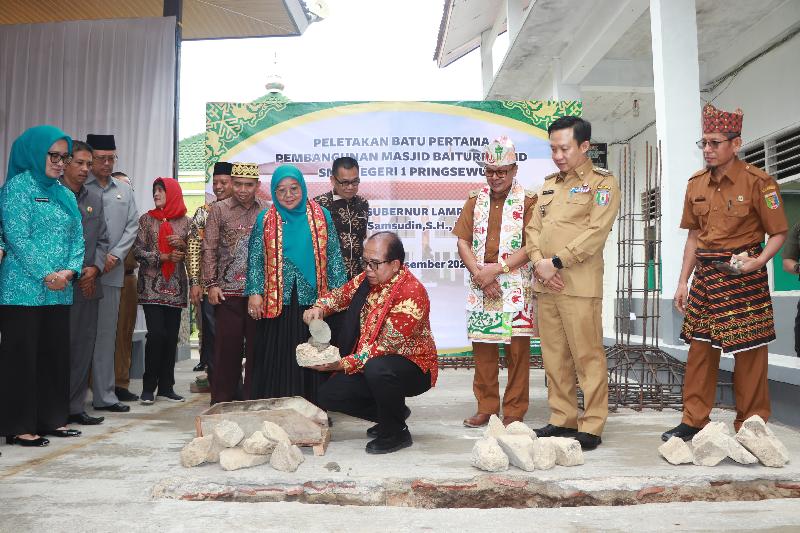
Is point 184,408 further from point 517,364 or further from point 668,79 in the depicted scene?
point 668,79

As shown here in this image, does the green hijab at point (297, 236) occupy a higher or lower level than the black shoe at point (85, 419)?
higher

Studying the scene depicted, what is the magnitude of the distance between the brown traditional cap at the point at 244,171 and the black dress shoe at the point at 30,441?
73.2 inches

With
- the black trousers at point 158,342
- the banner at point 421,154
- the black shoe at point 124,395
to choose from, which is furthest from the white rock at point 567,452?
the banner at point 421,154

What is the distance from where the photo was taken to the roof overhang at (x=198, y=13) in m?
9.16

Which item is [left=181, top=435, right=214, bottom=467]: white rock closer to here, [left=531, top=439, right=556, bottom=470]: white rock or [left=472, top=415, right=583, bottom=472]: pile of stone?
[left=472, top=415, right=583, bottom=472]: pile of stone

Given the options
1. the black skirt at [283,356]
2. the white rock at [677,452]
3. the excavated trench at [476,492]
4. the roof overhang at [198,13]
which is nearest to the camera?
the excavated trench at [476,492]

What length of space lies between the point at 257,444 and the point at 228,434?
0.15m

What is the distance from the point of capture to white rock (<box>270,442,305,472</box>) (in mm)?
2928

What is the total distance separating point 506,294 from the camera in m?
4.04

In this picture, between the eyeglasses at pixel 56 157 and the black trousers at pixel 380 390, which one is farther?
the eyeglasses at pixel 56 157

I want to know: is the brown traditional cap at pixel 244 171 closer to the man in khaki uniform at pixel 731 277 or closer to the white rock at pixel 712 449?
the man in khaki uniform at pixel 731 277

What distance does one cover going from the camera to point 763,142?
8117 millimetres

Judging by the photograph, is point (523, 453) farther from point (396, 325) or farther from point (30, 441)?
point (30, 441)

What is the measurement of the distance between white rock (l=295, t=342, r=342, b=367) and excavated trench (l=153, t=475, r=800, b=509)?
0.69 m
